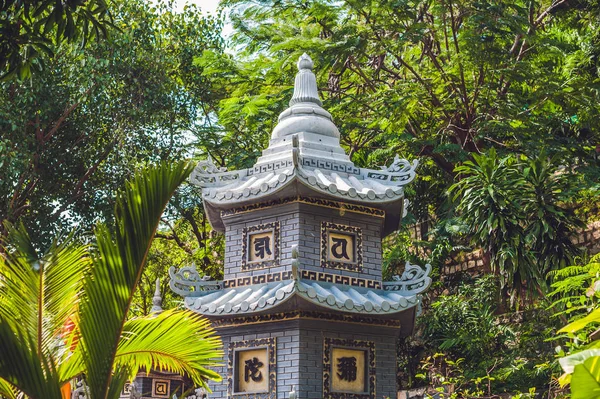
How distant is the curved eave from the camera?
848cm

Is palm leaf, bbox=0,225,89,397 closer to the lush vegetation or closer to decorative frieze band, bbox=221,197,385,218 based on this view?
decorative frieze band, bbox=221,197,385,218

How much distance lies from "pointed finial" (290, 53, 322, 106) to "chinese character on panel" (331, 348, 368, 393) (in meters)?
3.54

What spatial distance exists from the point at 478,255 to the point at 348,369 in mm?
8781

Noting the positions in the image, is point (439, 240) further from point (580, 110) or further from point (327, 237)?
point (327, 237)

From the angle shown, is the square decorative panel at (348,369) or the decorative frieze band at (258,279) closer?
the square decorative panel at (348,369)

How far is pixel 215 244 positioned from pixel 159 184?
13.1 metres

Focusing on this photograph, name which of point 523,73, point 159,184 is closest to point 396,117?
point 523,73

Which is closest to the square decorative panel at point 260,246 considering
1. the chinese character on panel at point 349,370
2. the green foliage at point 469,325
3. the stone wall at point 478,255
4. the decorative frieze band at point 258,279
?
the decorative frieze band at point 258,279

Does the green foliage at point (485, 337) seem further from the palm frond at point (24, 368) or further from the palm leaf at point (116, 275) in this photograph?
the palm frond at point (24, 368)

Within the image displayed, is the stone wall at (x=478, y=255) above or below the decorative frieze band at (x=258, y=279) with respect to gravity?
above

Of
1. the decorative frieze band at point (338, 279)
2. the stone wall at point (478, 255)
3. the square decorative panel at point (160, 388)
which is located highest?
the stone wall at point (478, 255)

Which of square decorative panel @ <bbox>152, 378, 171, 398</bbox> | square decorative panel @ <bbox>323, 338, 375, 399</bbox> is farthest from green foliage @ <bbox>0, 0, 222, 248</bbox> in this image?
square decorative panel @ <bbox>323, 338, 375, 399</bbox>

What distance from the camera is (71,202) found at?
16.1 m

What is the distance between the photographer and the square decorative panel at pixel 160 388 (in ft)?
40.8
